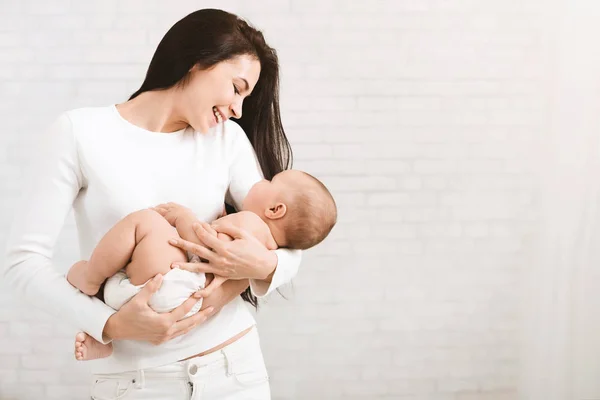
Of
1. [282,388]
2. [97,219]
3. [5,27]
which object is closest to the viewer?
[97,219]

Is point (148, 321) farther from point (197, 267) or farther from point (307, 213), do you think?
point (307, 213)

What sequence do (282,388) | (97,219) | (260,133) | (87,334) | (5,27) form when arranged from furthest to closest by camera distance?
(282,388)
(5,27)
(260,133)
(97,219)
(87,334)

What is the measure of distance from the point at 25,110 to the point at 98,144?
68.4 inches

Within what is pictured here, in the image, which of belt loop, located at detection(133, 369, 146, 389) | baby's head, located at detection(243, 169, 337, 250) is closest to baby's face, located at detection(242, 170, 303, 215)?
baby's head, located at detection(243, 169, 337, 250)

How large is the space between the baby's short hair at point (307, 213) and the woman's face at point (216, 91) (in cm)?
27

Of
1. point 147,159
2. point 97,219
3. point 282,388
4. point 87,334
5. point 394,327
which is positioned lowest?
point 282,388

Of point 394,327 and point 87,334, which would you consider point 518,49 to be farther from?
point 87,334

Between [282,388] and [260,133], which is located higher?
[260,133]

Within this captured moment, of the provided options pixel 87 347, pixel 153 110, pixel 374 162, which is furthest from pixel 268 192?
pixel 374 162

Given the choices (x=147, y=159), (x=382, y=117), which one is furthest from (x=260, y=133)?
(x=382, y=117)

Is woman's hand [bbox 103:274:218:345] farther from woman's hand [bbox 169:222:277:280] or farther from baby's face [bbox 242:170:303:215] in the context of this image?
baby's face [bbox 242:170:303:215]

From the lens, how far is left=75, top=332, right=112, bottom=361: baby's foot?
1646 millimetres

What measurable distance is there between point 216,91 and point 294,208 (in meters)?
0.36

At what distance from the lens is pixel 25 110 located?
10.8ft
